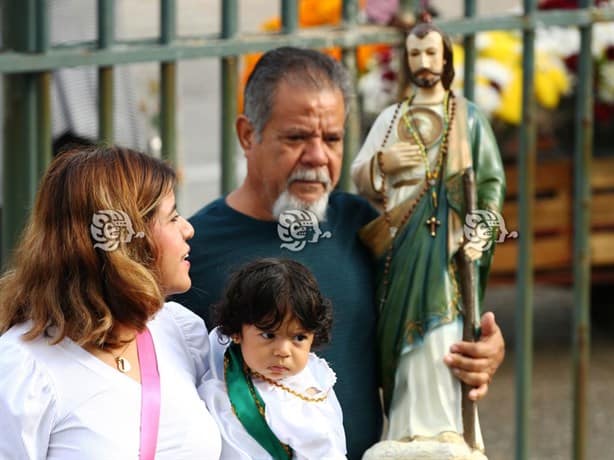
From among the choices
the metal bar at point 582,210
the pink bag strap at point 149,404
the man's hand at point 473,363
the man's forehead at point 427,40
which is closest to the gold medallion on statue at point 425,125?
the man's forehead at point 427,40

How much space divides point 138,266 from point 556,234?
4.11 m

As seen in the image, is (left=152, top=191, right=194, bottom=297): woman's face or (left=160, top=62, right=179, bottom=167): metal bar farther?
(left=160, top=62, right=179, bottom=167): metal bar

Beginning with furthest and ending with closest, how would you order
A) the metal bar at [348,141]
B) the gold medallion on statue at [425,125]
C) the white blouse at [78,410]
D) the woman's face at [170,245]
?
the metal bar at [348,141], the gold medallion on statue at [425,125], the woman's face at [170,245], the white blouse at [78,410]

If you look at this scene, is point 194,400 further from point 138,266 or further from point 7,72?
point 7,72

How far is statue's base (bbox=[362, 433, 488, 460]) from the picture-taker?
2547 millimetres

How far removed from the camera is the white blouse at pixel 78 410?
2213 mm

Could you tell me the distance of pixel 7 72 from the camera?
306 cm

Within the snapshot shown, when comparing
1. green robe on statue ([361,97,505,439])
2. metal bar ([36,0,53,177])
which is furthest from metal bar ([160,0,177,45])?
green robe on statue ([361,97,505,439])

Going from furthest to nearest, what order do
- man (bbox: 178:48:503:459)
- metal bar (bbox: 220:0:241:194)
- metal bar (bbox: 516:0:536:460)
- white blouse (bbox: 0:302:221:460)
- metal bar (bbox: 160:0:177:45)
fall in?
metal bar (bbox: 516:0:536:460) < metal bar (bbox: 220:0:241:194) < metal bar (bbox: 160:0:177:45) < man (bbox: 178:48:503:459) < white blouse (bbox: 0:302:221:460)

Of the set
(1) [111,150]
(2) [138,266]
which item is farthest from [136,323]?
(1) [111,150]

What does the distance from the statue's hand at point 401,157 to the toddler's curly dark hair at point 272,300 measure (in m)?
0.40

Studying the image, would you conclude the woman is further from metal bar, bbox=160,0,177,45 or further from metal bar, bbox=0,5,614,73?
metal bar, bbox=160,0,177,45

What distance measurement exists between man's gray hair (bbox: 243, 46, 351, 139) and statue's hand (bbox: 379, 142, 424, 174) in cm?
27

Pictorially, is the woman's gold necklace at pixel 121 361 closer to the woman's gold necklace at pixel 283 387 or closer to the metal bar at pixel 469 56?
the woman's gold necklace at pixel 283 387
